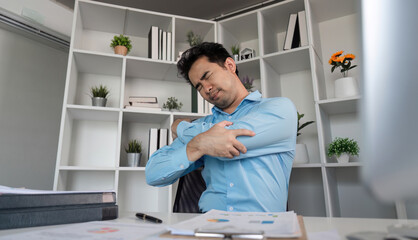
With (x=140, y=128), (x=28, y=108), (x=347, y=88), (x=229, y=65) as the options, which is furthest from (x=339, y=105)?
(x=28, y=108)

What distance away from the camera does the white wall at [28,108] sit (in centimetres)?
246

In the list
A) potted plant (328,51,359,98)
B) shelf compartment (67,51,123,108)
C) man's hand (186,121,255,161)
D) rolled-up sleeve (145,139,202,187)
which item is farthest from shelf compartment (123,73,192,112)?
man's hand (186,121,255,161)

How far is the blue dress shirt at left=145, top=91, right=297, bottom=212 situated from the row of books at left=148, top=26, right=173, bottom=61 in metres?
1.32

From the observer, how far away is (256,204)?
1093 mm

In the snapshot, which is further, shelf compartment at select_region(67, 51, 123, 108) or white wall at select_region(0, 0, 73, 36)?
white wall at select_region(0, 0, 73, 36)

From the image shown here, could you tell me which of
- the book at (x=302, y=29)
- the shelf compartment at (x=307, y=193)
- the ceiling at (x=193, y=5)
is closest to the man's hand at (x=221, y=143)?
the book at (x=302, y=29)

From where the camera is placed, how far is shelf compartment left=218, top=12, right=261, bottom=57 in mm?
2467

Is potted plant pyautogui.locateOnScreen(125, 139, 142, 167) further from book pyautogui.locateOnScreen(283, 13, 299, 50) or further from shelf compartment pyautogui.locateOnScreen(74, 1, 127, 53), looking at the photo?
book pyautogui.locateOnScreen(283, 13, 299, 50)

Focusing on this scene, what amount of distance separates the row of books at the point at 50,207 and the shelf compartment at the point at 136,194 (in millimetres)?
1765

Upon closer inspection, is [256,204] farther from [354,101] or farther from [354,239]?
[354,101]

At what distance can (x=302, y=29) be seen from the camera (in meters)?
2.19

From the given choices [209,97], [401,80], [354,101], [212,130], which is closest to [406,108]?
[401,80]

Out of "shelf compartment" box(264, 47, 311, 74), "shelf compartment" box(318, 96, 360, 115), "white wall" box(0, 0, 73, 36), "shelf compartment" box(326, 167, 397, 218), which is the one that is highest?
"white wall" box(0, 0, 73, 36)

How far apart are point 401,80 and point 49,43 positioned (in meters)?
3.20
